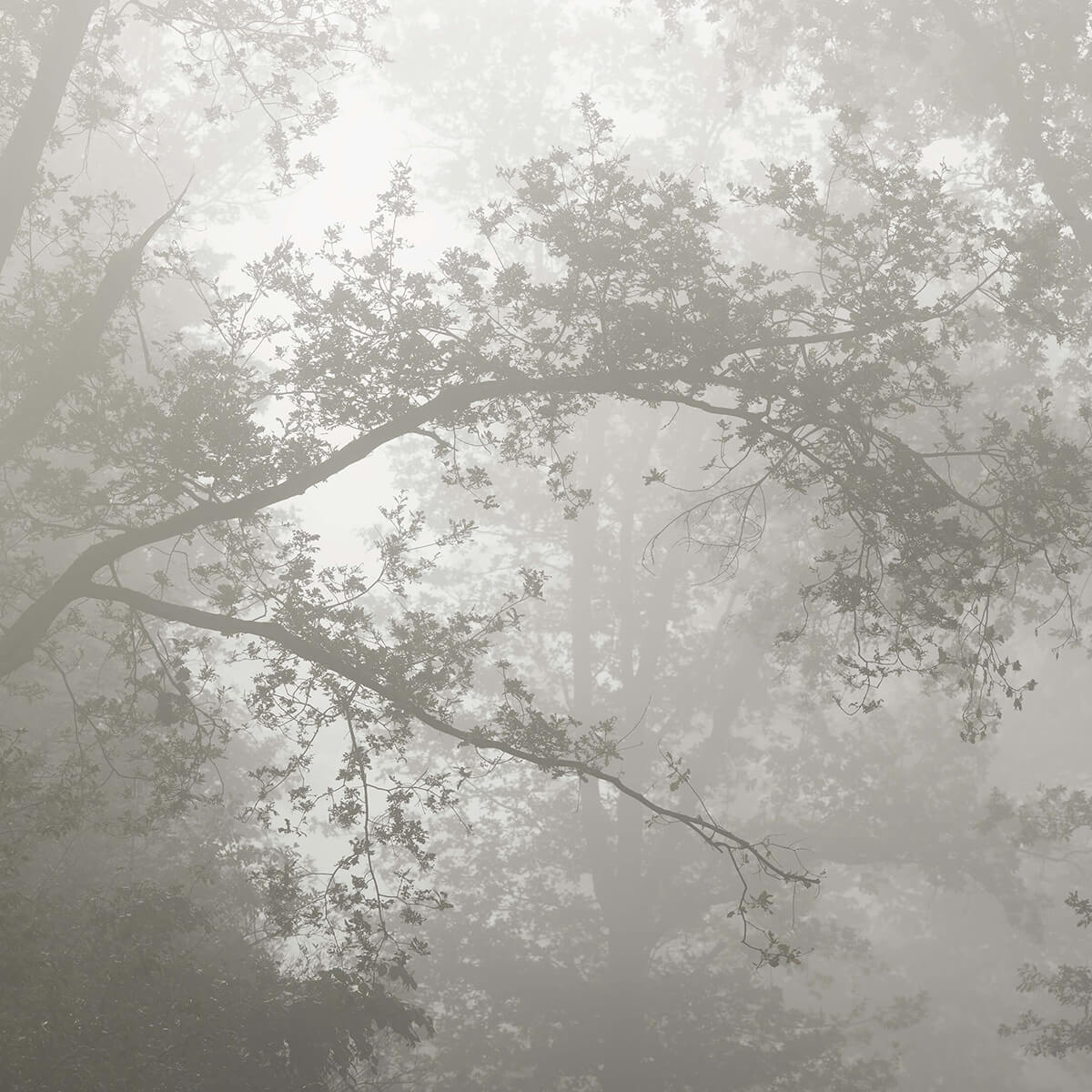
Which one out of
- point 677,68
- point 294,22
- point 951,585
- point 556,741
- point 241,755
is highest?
point 677,68

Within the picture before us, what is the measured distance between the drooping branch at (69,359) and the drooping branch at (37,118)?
844 millimetres

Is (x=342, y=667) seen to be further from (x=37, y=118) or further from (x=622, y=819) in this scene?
(x=622, y=819)

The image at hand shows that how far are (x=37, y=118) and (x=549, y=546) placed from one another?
20.1 m

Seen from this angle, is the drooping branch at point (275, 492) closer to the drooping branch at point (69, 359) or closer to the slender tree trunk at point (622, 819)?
the drooping branch at point (69, 359)

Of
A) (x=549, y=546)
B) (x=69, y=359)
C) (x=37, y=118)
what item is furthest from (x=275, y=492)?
(x=549, y=546)

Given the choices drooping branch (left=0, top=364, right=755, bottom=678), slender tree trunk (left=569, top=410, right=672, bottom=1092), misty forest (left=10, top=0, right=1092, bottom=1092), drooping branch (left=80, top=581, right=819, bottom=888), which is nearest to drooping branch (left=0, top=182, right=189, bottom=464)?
misty forest (left=10, top=0, right=1092, bottom=1092)

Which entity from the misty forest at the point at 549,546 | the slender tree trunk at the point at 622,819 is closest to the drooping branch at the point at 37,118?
the misty forest at the point at 549,546

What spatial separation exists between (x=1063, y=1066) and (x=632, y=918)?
60.0 feet

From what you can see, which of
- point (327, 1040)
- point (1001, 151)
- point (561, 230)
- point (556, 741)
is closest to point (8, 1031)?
point (327, 1040)

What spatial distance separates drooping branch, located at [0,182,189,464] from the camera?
352 inches

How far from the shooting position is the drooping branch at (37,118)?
9.38m

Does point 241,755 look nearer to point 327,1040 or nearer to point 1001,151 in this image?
point 327,1040

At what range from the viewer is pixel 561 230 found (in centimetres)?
792

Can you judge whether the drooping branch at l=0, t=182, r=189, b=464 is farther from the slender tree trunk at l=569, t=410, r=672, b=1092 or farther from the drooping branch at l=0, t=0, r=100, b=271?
the slender tree trunk at l=569, t=410, r=672, b=1092
